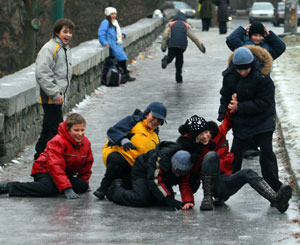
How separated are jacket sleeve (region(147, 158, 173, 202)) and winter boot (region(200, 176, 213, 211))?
32 cm

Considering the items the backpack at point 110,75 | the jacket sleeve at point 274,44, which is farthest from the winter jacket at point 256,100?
the backpack at point 110,75

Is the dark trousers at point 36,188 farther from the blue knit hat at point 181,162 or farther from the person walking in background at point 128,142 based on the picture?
the blue knit hat at point 181,162

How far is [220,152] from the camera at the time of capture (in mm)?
7547

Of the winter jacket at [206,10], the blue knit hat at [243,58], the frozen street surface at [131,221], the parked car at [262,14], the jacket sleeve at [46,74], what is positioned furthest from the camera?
the parked car at [262,14]

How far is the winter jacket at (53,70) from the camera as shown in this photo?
8914mm

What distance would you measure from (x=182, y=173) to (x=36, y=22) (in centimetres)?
1007

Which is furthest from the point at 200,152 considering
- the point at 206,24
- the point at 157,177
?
the point at 206,24

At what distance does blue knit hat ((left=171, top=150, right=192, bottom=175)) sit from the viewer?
7059 mm

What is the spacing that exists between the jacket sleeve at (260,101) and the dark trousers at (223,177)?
0.67 m

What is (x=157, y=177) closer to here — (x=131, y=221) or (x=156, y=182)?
(x=156, y=182)

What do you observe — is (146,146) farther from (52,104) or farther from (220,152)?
(52,104)

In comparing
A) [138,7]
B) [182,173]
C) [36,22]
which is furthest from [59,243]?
[138,7]

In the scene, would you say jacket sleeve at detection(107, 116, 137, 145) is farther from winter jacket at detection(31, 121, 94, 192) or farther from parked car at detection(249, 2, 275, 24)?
parked car at detection(249, 2, 275, 24)

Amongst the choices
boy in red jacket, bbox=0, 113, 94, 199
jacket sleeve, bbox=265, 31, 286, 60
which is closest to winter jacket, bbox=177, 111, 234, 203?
boy in red jacket, bbox=0, 113, 94, 199
